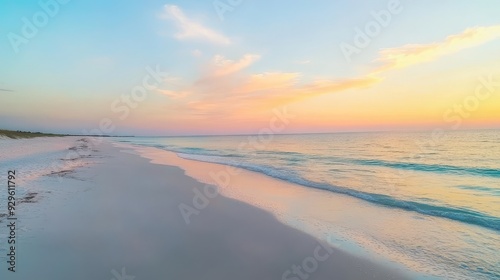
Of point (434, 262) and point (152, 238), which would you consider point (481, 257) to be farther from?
point (152, 238)

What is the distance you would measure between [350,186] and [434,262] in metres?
9.43

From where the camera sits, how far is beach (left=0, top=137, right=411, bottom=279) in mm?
5164

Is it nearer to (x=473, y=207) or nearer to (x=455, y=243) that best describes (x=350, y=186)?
(x=473, y=207)

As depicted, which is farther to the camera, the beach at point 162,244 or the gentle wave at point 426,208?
the gentle wave at point 426,208

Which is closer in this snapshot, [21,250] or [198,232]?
[21,250]

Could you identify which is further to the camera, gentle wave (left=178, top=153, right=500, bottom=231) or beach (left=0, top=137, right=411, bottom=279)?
gentle wave (left=178, top=153, right=500, bottom=231)

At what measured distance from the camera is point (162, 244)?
6359 mm

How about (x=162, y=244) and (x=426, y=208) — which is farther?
(x=426, y=208)

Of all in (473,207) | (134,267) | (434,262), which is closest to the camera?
(134,267)

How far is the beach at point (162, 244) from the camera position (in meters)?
5.16

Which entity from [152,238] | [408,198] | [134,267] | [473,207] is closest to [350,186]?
[408,198]

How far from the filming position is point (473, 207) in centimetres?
1163

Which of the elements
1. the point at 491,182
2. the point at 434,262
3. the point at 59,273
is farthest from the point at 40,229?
the point at 491,182

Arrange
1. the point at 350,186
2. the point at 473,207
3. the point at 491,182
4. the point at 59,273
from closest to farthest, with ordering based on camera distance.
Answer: the point at 59,273 < the point at 473,207 < the point at 350,186 < the point at 491,182
